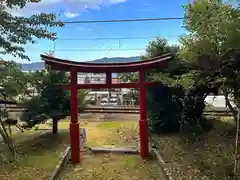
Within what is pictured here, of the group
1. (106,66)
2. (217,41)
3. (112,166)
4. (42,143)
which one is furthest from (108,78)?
(217,41)

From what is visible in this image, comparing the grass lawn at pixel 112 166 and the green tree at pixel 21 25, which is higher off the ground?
the green tree at pixel 21 25

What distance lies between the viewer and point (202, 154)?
19.2 ft

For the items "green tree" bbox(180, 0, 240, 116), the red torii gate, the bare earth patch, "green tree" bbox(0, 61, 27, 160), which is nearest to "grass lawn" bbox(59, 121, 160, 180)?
the bare earth patch

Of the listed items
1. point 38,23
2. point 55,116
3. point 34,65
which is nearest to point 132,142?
point 55,116

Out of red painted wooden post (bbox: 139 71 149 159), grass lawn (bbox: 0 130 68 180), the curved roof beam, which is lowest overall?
grass lawn (bbox: 0 130 68 180)

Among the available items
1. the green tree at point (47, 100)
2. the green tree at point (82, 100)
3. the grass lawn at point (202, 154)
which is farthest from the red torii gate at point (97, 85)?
the green tree at point (82, 100)

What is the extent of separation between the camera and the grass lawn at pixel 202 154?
484 centimetres

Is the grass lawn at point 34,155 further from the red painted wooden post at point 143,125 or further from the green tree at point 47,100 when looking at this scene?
the red painted wooden post at point 143,125

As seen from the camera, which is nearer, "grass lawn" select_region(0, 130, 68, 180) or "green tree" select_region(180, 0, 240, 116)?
"green tree" select_region(180, 0, 240, 116)

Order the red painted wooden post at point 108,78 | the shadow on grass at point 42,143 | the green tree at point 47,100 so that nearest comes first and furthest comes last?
the red painted wooden post at point 108,78
the shadow on grass at point 42,143
the green tree at point 47,100

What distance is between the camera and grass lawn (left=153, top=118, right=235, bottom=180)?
15.9 ft

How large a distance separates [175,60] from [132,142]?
2482mm

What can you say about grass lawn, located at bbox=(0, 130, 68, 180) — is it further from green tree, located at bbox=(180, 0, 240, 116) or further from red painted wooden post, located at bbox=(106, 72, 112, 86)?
green tree, located at bbox=(180, 0, 240, 116)

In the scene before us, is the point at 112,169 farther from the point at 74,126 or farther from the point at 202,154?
the point at 202,154
